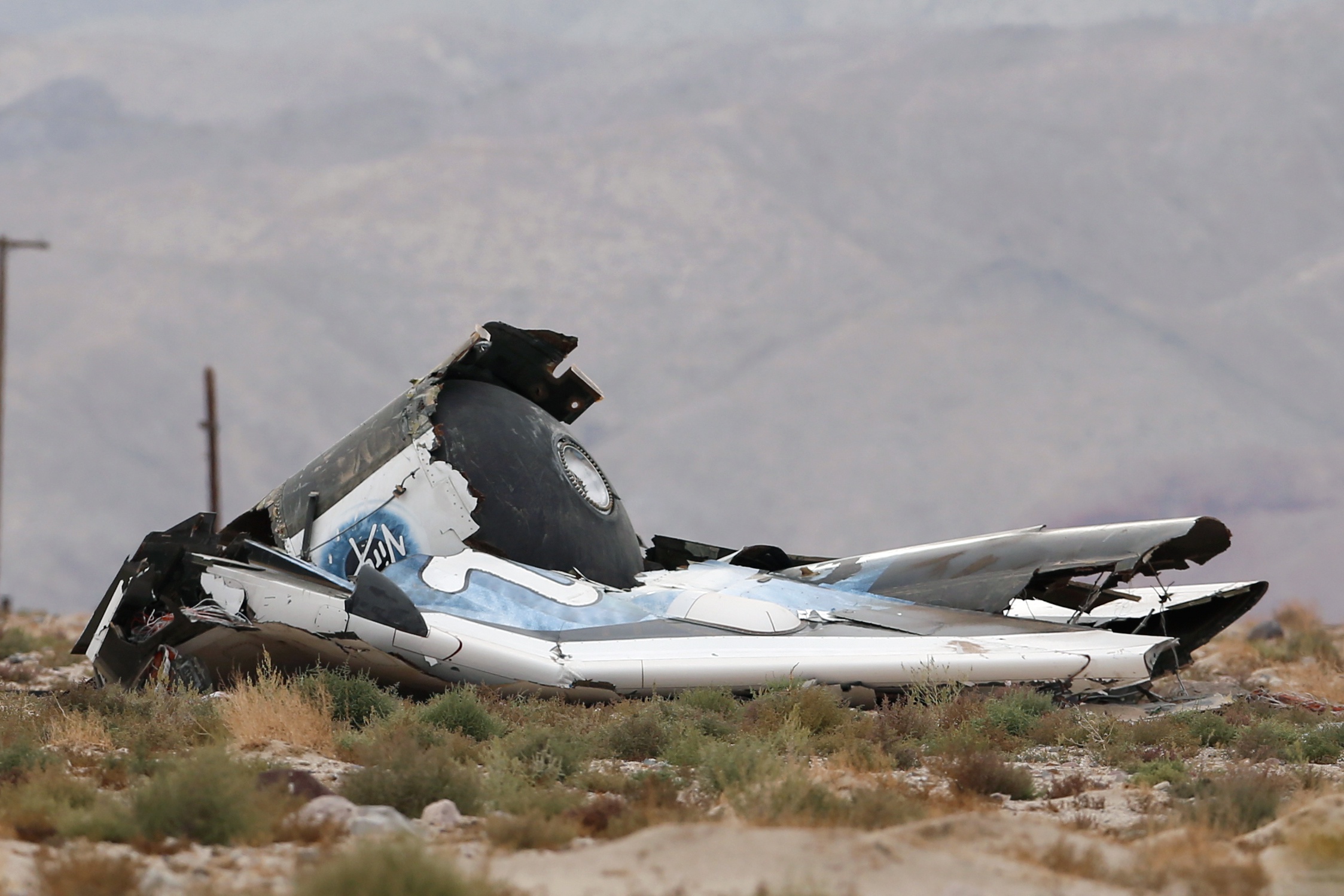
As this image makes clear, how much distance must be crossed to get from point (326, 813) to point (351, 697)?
476 cm

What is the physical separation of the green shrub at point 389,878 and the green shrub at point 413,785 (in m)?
2.50

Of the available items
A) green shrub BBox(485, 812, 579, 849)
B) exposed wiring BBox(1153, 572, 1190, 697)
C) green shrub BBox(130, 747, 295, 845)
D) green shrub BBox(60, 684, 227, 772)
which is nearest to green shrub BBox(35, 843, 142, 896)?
green shrub BBox(130, 747, 295, 845)

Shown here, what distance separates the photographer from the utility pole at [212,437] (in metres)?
41.9

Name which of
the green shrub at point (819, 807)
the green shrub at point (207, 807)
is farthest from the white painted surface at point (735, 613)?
the green shrub at point (207, 807)

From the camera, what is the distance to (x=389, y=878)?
6.04 m

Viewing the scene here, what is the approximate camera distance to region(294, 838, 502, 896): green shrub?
5984 mm

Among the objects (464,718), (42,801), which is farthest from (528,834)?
(464,718)

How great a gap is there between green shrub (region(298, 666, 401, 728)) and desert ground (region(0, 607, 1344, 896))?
0.03m

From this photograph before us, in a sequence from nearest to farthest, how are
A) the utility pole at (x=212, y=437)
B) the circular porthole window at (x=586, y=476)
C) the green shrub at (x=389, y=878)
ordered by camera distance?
the green shrub at (x=389, y=878) → the circular porthole window at (x=586, y=476) → the utility pole at (x=212, y=437)

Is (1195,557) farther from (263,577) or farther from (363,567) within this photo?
(263,577)

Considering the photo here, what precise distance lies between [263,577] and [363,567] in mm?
1148

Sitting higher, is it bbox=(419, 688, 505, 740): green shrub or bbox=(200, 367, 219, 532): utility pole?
bbox=(200, 367, 219, 532): utility pole

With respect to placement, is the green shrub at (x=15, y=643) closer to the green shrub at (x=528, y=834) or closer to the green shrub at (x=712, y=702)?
the green shrub at (x=712, y=702)

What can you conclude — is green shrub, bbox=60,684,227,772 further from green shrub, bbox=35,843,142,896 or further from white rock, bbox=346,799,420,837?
green shrub, bbox=35,843,142,896
